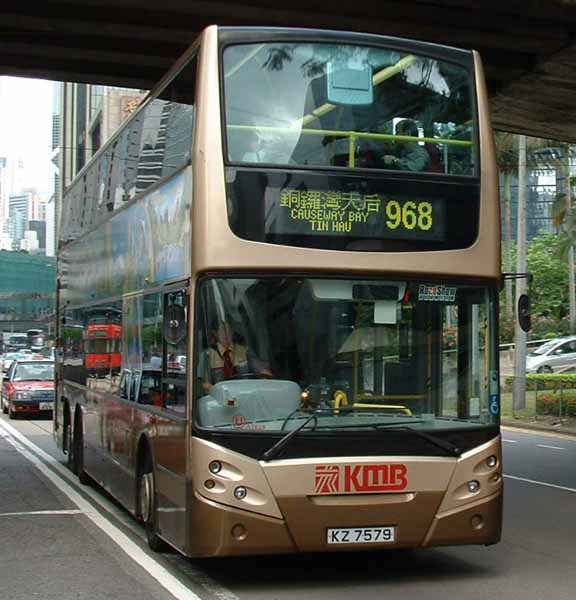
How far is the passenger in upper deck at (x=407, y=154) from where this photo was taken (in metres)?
8.91

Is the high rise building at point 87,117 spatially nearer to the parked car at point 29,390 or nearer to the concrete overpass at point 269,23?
the parked car at point 29,390

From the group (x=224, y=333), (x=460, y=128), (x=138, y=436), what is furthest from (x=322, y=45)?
(x=138, y=436)

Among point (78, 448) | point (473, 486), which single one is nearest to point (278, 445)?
point (473, 486)

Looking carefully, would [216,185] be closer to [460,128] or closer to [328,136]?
[328,136]

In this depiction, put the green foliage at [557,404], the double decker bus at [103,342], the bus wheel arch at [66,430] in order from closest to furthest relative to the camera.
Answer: the double decker bus at [103,342] < the bus wheel arch at [66,430] < the green foliage at [557,404]

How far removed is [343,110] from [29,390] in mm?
24502

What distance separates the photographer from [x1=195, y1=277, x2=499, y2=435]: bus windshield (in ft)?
27.5

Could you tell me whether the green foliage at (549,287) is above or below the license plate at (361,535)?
above

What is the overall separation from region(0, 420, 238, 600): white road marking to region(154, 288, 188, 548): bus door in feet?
0.95

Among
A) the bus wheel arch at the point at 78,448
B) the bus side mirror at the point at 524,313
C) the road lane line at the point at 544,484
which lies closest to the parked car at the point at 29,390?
the bus wheel arch at the point at 78,448

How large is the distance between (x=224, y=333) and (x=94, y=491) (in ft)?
23.2

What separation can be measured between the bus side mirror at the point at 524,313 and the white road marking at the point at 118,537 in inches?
132

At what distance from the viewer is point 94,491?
14.8 m

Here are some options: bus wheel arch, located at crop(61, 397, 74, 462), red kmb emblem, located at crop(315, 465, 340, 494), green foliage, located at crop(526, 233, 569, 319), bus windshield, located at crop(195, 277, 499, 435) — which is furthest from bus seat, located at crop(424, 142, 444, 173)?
green foliage, located at crop(526, 233, 569, 319)
